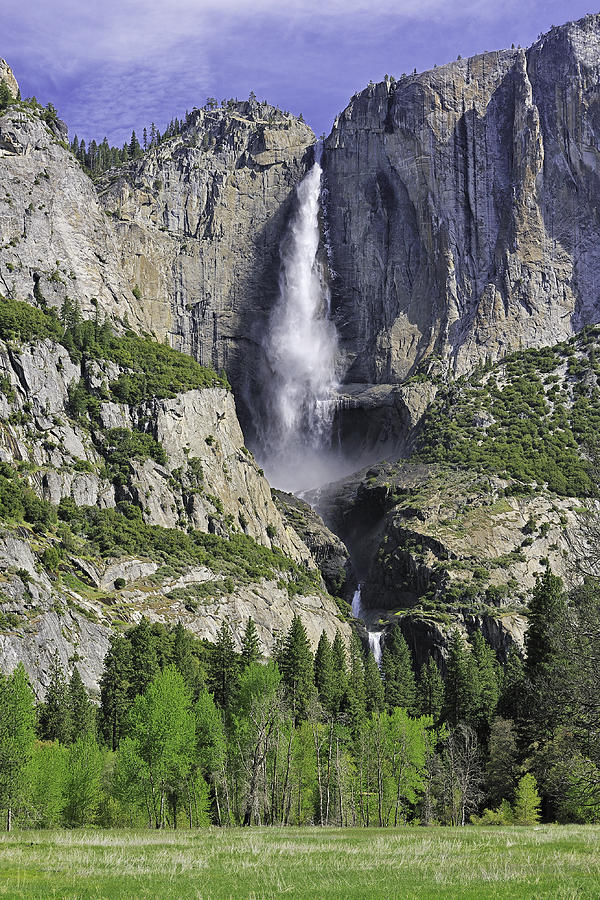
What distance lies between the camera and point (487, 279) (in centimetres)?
19025

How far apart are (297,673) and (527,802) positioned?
25508 mm

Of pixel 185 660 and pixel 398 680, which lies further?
pixel 398 680

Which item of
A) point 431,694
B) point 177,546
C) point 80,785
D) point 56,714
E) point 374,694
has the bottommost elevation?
point 80,785

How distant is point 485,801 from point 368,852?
45.0 meters

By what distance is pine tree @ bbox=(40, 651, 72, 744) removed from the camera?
233 ft

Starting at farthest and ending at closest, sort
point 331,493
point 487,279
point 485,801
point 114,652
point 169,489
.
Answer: point 487,279, point 331,493, point 169,489, point 114,652, point 485,801

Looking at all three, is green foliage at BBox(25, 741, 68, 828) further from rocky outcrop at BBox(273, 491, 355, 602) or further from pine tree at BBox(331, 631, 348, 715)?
rocky outcrop at BBox(273, 491, 355, 602)

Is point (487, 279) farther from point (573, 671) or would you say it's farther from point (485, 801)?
point (573, 671)

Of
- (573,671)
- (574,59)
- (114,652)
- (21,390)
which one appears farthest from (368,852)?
(574,59)

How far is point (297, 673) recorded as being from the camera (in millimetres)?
83688

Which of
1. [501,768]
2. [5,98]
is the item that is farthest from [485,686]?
[5,98]

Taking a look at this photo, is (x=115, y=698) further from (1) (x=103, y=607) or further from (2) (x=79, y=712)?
(1) (x=103, y=607)

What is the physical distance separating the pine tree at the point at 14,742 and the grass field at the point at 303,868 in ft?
54.7

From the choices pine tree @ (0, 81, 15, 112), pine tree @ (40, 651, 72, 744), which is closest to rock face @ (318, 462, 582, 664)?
pine tree @ (40, 651, 72, 744)
